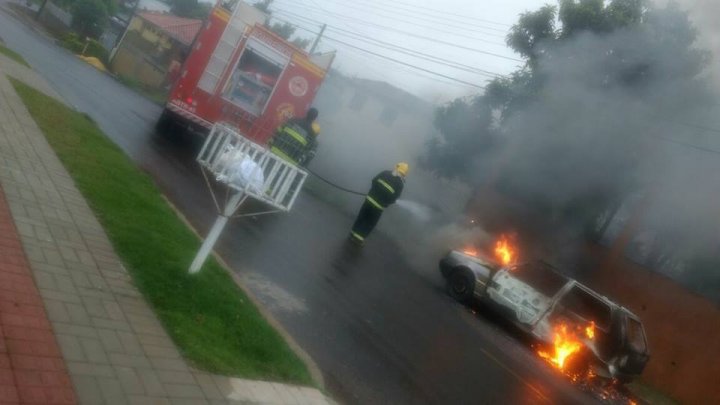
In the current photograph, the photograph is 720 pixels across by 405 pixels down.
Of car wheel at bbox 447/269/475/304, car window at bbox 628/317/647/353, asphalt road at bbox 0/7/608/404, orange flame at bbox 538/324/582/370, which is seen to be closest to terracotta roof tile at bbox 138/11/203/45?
asphalt road at bbox 0/7/608/404

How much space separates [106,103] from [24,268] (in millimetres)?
12912

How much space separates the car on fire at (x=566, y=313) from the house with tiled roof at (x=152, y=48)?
2214 centimetres

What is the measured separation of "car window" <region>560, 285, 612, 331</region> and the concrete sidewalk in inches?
239

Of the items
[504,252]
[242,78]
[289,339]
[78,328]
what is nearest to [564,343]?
[504,252]

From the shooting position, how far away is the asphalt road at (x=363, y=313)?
6.02 metres

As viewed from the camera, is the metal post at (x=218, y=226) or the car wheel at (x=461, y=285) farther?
the car wheel at (x=461, y=285)

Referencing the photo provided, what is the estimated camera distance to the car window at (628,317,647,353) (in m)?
9.26

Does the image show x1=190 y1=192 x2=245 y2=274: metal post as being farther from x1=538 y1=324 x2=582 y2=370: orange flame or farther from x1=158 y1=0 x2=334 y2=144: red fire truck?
x1=158 y1=0 x2=334 y2=144: red fire truck

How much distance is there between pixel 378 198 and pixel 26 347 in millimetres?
8046

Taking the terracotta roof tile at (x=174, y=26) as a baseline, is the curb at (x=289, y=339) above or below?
below

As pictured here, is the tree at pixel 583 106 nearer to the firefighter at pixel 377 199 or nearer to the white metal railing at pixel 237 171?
the firefighter at pixel 377 199

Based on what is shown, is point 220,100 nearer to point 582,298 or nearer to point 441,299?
point 441,299

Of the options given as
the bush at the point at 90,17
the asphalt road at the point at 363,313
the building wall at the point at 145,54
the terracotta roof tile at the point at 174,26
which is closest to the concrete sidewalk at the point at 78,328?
the asphalt road at the point at 363,313

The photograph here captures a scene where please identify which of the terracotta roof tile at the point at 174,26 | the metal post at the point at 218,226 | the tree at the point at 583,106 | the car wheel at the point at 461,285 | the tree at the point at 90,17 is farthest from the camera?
the tree at the point at 90,17
